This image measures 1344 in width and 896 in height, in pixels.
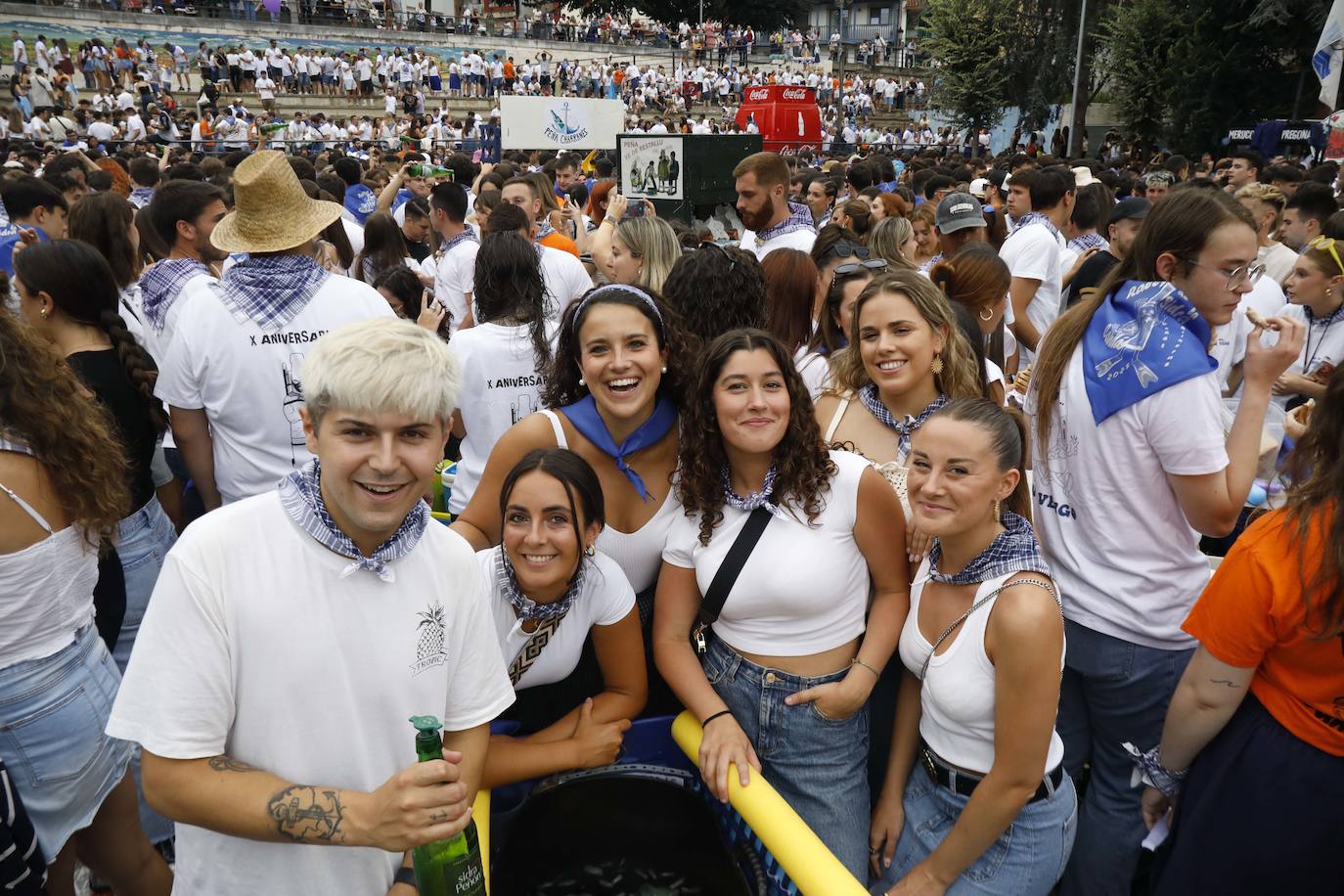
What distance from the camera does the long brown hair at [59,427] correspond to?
215 centimetres

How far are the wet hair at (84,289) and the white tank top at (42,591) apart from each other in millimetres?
998

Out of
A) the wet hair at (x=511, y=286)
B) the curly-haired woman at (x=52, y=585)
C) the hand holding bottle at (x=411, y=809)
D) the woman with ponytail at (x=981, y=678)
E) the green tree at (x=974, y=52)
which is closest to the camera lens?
the hand holding bottle at (x=411, y=809)

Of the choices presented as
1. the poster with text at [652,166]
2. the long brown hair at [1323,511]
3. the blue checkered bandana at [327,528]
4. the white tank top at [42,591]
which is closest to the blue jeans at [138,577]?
the white tank top at [42,591]

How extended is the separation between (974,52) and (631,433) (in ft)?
91.9

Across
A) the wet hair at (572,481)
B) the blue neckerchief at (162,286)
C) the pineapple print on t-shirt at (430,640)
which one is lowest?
the pineapple print on t-shirt at (430,640)

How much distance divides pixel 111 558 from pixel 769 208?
4.91 metres

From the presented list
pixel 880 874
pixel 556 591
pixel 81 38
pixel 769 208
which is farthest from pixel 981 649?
pixel 81 38

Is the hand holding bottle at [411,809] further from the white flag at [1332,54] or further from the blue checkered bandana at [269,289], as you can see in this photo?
the white flag at [1332,54]

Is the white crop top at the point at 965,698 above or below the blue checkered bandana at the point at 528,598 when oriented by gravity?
below

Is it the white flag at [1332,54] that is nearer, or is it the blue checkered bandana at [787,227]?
the blue checkered bandana at [787,227]

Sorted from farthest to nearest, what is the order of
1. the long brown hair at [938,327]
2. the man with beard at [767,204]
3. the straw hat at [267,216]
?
the man with beard at [767,204]
the straw hat at [267,216]
the long brown hair at [938,327]

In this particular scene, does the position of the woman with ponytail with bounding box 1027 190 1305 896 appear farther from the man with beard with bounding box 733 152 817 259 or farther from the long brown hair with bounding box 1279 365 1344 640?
the man with beard with bounding box 733 152 817 259

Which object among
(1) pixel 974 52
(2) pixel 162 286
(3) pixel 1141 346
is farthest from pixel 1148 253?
(1) pixel 974 52

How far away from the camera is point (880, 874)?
2.35 m
